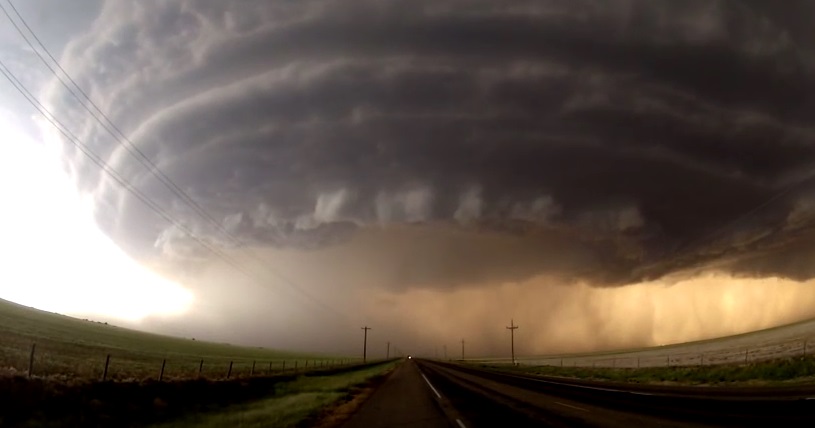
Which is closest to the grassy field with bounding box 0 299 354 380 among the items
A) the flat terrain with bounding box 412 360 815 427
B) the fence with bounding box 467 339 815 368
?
the flat terrain with bounding box 412 360 815 427

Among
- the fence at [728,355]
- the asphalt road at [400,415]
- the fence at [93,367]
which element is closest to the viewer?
the asphalt road at [400,415]

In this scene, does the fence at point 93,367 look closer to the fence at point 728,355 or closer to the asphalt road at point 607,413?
the asphalt road at point 607,413

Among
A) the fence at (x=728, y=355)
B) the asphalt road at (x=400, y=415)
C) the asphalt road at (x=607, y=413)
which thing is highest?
the fence at (x=728, y=355)

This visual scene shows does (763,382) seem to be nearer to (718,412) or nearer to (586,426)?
(718,412)

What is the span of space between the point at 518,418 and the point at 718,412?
6.86 meters

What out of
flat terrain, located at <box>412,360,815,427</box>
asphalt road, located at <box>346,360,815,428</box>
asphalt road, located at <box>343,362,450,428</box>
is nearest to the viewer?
flat terrain, located at <box>412,360,815,427</box>

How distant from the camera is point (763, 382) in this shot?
1265 inches

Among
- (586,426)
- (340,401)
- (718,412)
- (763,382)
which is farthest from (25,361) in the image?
(763,382)

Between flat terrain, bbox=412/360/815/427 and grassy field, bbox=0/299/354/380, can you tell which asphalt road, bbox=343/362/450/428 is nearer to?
flat terrain, bbox=412/360/815/427

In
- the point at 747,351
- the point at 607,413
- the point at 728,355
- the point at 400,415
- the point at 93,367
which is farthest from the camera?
the point at 728,355

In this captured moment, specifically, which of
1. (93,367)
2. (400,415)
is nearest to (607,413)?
(400,415)

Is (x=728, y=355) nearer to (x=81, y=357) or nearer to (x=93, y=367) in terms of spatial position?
(x=93, y=367)

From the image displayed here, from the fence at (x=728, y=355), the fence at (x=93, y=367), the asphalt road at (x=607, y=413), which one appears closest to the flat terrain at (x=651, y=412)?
the asphalt road at (x=607, y=413)

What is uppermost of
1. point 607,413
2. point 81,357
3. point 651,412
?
point 81,357
